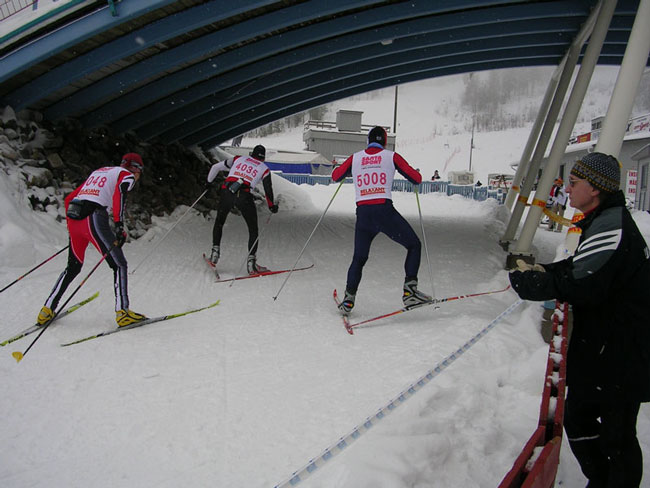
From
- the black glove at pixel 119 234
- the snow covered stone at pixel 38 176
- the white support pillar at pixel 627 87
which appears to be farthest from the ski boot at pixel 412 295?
the snow covered stone at pixel 38 176

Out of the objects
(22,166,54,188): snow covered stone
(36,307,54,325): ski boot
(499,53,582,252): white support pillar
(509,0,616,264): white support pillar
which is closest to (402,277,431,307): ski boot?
(509,0,616,264): white support pillar

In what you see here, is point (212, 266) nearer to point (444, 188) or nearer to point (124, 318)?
point (124, 318)

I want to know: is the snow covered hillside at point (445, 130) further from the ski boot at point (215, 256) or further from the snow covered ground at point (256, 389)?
the snow covered ground at point (256, 389)

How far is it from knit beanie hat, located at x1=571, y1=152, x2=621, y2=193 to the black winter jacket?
0.17ft

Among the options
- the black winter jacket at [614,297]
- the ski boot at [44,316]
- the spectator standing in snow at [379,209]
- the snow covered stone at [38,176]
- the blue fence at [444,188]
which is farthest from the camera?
the blue fence at [444,188]

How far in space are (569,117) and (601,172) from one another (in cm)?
629

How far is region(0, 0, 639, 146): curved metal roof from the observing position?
661cm

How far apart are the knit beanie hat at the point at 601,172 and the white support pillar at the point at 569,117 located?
5.66 m

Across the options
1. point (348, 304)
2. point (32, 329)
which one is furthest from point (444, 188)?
point (32, 329)

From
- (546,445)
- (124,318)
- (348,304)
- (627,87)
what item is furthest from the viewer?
(627,87)

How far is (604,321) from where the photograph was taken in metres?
1.86

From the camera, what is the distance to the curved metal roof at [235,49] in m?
6.61

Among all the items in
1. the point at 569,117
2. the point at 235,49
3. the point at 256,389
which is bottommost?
the point at 256,389

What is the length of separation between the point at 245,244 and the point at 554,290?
7539mm
